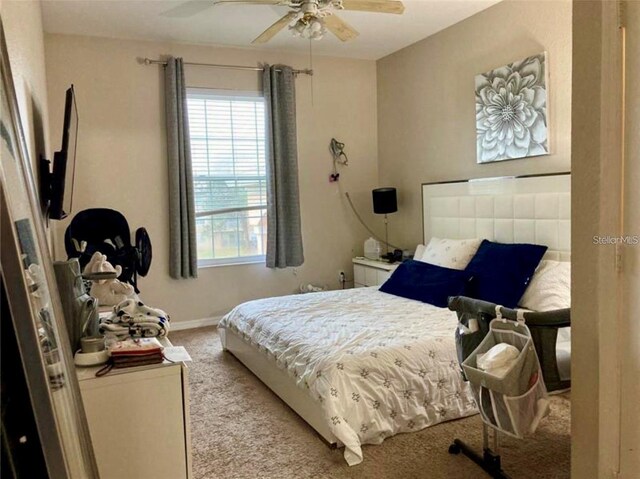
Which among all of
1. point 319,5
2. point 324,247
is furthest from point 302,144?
point 319,5

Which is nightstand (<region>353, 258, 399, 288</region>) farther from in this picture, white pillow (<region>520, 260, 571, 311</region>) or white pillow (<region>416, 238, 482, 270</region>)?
white pillow (<region>520, 260, 571, 311</region>)

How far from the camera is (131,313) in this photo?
7.12 feet

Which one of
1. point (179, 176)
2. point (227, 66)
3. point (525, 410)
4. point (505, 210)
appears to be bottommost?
point (525, 410)

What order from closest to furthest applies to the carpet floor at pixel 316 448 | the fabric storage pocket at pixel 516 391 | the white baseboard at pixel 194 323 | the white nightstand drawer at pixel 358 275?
the fabric storage pocket at pixel 516 391 → the carpet floor at pixel 316 448 → the white baseboard at pixel 194 323 → the white nightstand drawer at pixel 358 275

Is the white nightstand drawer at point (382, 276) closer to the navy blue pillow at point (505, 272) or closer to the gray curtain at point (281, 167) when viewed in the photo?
the gray curtain at point (281, 167)

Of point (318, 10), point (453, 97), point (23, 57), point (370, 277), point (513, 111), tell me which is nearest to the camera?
point (23, 57)

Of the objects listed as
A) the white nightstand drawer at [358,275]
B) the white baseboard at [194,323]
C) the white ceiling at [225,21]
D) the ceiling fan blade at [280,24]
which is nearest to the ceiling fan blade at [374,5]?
the ceiling fan blade at [280,24]

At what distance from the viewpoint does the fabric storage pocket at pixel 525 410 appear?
205 centimetres

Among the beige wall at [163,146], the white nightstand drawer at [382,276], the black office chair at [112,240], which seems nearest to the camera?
the black office chair at [112,240]

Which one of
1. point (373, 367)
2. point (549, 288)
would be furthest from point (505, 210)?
point (373, 367)

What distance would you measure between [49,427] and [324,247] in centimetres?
466

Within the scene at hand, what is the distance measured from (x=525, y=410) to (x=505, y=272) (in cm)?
155

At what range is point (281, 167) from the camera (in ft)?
17.3

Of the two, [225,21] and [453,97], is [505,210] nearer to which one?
[453,97]
